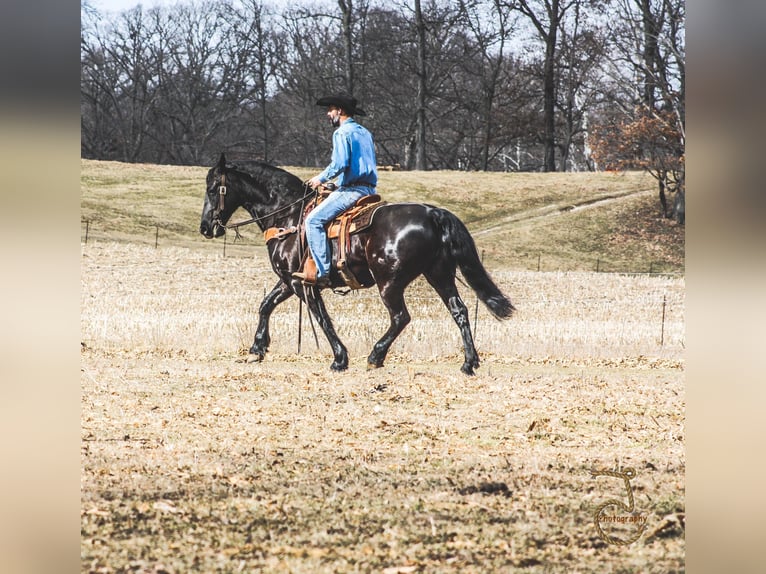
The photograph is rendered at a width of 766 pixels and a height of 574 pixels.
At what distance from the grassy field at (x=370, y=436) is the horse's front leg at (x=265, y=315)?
0.24 m

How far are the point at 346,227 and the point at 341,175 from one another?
0.55 m

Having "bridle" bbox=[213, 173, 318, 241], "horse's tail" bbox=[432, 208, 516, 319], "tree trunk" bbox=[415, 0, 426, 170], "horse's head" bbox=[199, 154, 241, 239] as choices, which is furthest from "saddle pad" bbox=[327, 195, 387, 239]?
"tree trunk" bbox=[415, 0, 426, 170]

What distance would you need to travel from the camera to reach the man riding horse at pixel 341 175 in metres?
10.3

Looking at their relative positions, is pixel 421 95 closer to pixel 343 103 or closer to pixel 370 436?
pixel 343 103

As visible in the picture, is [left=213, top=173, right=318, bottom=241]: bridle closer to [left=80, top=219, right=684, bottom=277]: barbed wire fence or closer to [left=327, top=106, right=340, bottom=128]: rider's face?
[left=327, top=106, right=340, bottom=128]: rider's face

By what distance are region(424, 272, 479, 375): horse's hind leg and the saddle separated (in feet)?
2.84

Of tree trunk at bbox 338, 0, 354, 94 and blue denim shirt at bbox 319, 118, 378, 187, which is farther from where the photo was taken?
tree trunk at bbox 338, 0, 354, 94

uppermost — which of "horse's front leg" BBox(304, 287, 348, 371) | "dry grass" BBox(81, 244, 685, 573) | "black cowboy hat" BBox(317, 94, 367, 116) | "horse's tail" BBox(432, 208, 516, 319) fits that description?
"black cowboy hat" BBox(317, 94, 367, 116)

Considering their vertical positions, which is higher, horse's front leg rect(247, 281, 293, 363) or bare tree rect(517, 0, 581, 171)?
bare tree rect(517, 0, 581, 171)

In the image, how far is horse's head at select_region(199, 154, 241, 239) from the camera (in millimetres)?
11039

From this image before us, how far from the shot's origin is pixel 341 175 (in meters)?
10.4
